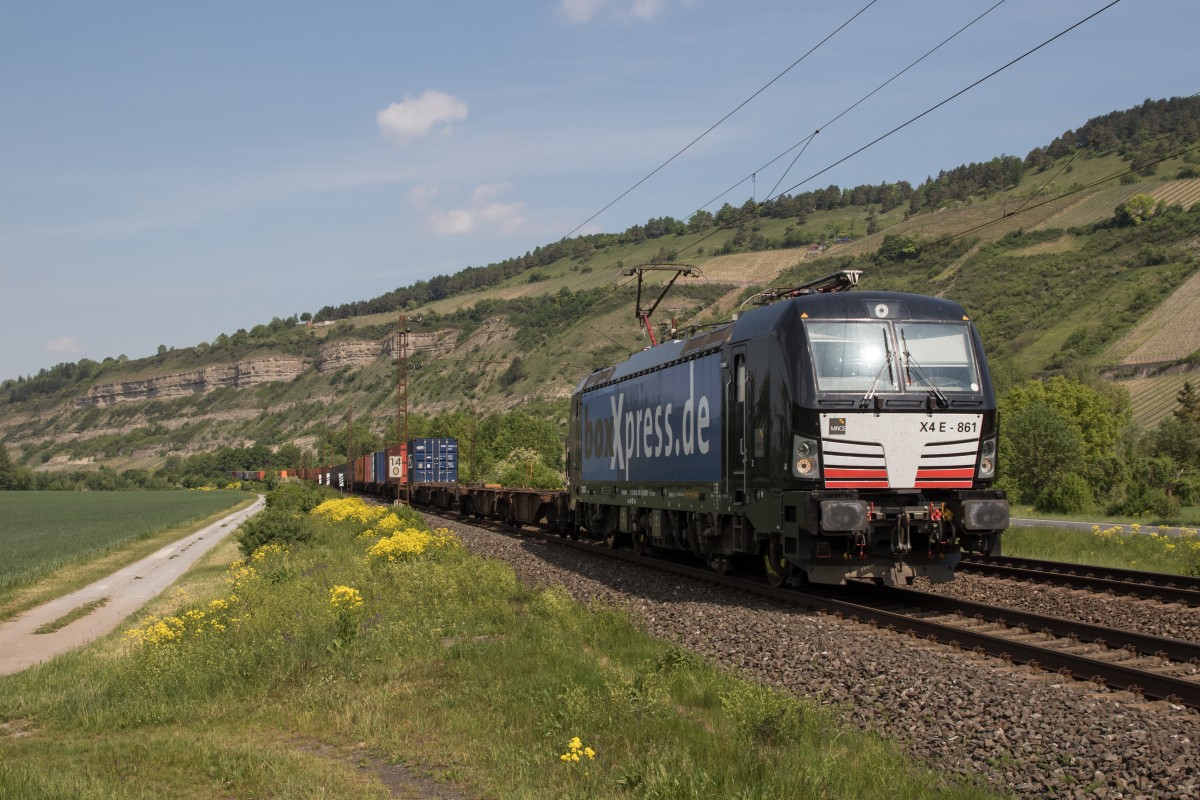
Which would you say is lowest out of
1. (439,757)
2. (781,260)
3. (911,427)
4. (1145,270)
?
(439,757)

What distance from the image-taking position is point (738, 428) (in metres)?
16.1

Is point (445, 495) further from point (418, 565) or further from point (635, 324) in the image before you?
point (635, 324)

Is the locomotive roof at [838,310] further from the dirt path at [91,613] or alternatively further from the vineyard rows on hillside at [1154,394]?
the vineyard rows on hillside at [1154,394]

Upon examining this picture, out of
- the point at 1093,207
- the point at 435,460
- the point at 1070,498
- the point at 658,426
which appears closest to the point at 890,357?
the point at 658,426

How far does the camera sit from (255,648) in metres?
11.6

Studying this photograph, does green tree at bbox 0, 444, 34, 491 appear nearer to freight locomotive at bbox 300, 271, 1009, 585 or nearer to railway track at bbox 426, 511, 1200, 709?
freight locomotive at bbox 300, 271, 1009, 585

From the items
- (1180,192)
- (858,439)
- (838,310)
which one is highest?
(1180,192)

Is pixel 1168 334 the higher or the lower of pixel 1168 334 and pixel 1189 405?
the higher

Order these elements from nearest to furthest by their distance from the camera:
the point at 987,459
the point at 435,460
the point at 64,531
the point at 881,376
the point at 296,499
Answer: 1. the point at 881,376
2. the point at 987,459
3. the point at 296,499
4. the point at 64,531
5. the point at 435,460

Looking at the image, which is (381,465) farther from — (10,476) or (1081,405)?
(10,476)

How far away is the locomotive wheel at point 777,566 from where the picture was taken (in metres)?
15.9

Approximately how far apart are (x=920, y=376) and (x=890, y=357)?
1.62 feet

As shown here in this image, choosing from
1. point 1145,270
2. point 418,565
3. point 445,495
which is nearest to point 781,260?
point 1145,270

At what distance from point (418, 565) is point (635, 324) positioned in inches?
4813
